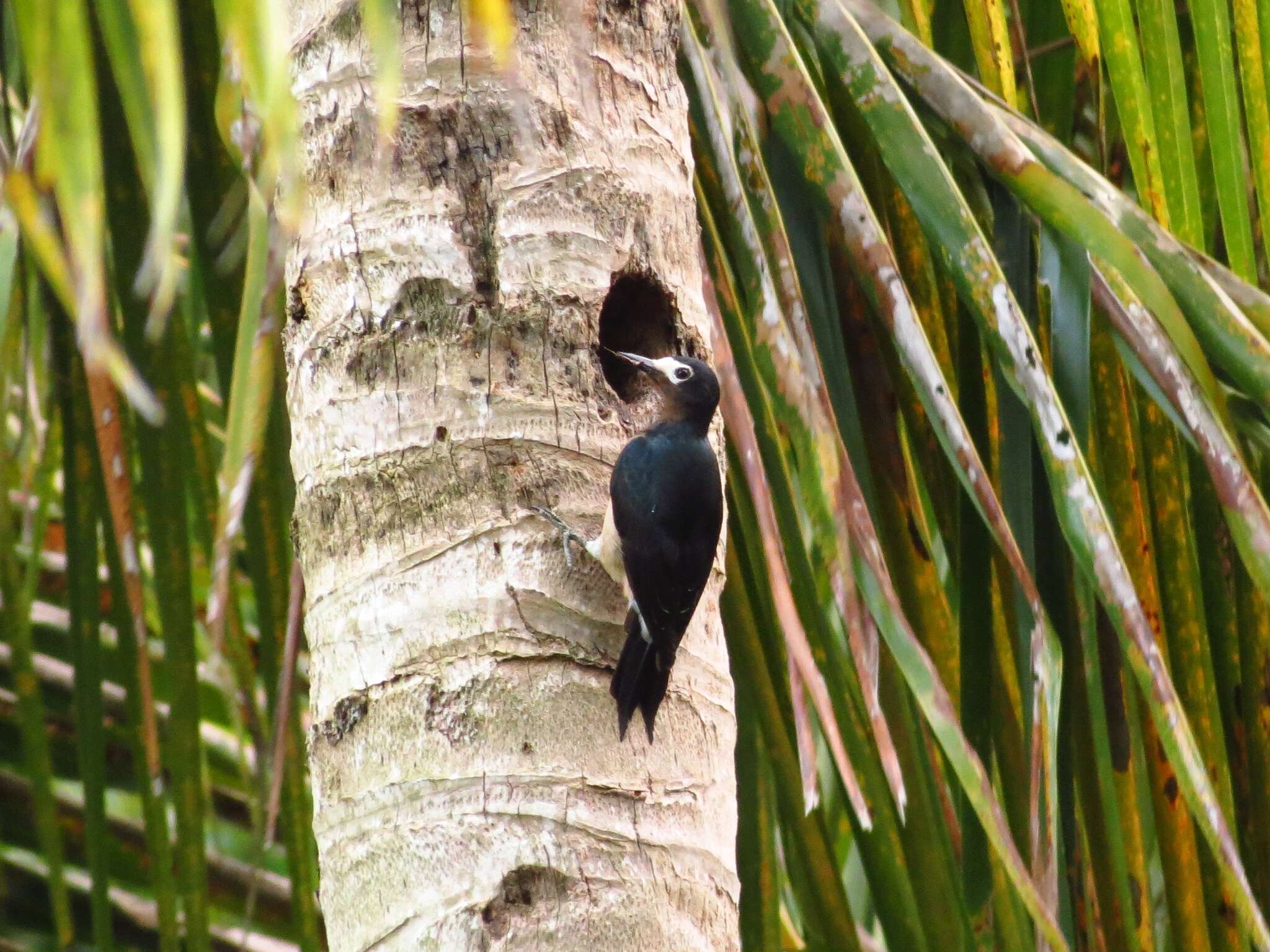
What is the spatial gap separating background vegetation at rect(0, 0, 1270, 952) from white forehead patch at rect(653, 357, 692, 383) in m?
0.17

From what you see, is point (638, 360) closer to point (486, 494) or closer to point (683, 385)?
point (683, 385)

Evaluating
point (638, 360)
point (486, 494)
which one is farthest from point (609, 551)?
point (638, 360)

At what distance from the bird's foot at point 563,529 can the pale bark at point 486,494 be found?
2cm

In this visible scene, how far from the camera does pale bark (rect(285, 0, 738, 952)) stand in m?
1.96

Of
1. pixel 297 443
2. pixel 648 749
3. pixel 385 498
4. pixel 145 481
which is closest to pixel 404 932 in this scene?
pixel 648 749

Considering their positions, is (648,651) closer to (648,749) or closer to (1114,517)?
(648,749)

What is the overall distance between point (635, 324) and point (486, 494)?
660 millimetres

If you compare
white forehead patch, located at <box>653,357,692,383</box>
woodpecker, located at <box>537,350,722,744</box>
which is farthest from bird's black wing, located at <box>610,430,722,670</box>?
white forehead patch, located at <box>653,357,692,383</box>

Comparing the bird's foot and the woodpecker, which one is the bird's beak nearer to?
the woodpecker

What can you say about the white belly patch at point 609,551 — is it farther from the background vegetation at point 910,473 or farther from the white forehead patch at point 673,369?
the white forehead patch at point 673,369

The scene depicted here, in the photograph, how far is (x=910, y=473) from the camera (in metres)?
2.57

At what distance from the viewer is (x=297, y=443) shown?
2.35 m

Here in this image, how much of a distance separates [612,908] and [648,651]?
38cm

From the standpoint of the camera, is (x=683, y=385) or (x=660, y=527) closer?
(x=660, y=527)
